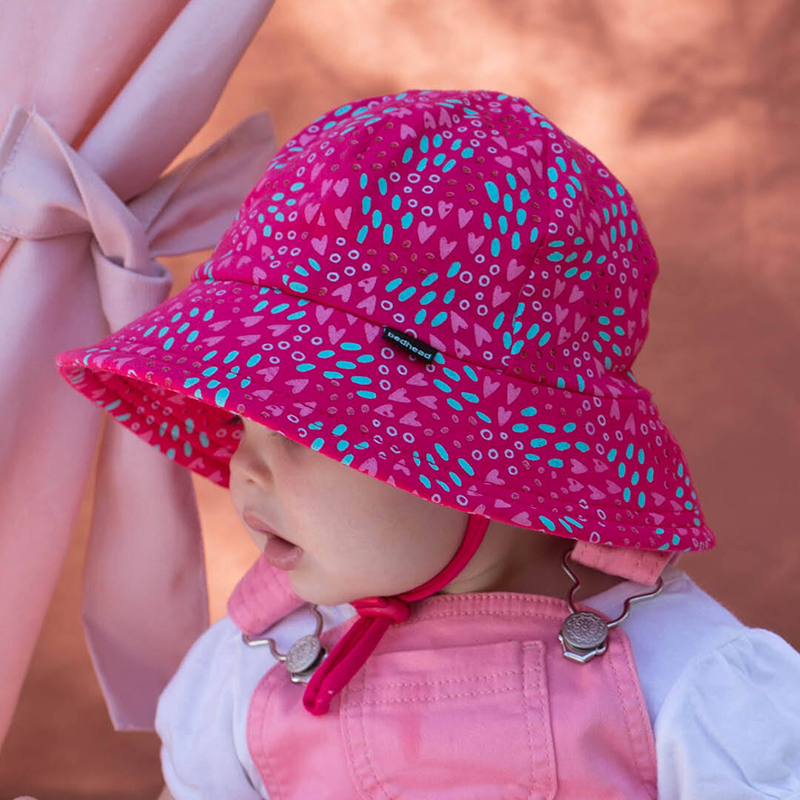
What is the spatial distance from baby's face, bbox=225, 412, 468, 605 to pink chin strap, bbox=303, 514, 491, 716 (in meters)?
0.01

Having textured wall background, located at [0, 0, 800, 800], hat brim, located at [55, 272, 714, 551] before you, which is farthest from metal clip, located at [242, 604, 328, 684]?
textured wall background, located at [0, 0, 800, 800]

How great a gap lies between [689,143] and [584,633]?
664 mm

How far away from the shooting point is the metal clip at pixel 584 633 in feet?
2.75

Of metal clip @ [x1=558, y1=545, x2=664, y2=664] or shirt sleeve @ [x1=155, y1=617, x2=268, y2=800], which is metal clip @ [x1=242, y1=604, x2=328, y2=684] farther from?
metal clip @ [x1=558, y1=545, x2=664, y2=664]

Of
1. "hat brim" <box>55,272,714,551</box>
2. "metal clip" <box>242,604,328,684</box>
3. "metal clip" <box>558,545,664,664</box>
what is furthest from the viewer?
"metal clip" <box>242,604,328,684</box>

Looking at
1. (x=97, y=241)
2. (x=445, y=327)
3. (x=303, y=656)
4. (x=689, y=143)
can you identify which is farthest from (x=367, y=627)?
(x=689, y=143)

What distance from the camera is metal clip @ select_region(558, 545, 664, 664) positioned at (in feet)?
2.75

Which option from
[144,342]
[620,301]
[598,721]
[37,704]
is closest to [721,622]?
[598,721]

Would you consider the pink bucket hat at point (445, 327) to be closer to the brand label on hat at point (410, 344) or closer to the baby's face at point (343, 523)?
the brand label on hat at point (410, 344)

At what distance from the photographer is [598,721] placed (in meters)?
0.81

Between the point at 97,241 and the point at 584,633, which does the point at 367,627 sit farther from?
the point at 97,241

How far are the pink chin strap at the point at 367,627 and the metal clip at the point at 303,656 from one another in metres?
0.03

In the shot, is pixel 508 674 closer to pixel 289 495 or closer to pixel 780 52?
pixel 289 495

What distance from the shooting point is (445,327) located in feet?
2.55
